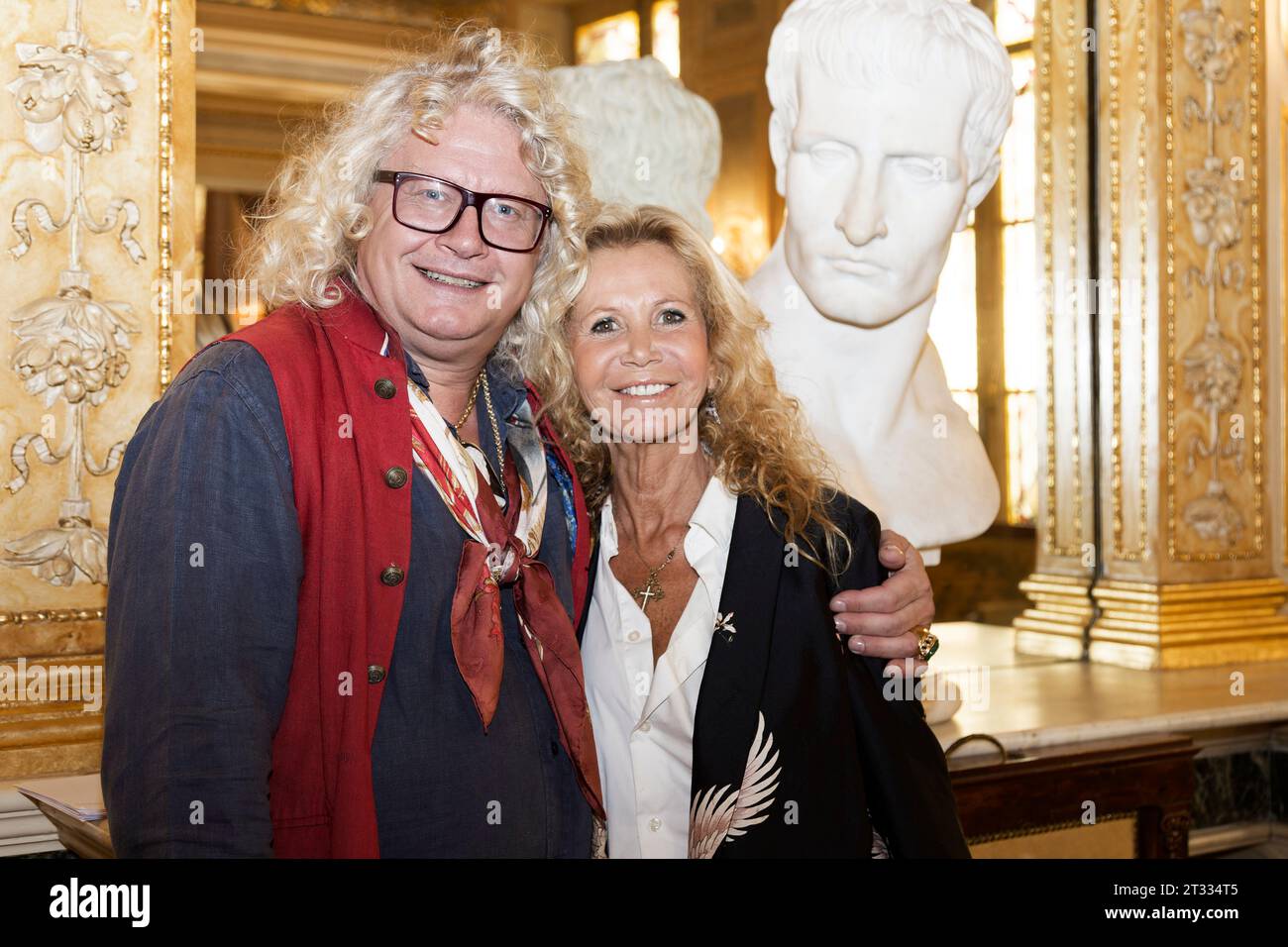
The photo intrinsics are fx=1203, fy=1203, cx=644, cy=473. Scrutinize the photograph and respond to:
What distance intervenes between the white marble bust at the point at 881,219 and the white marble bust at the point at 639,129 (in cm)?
22

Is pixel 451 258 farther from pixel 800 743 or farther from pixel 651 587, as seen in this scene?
pixel 800 743

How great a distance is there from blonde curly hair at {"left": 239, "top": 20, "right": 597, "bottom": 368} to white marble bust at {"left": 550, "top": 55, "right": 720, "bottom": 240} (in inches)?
47.0

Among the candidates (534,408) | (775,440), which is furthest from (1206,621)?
(534,408)

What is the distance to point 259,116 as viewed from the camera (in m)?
3.35

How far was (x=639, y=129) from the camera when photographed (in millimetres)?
2840

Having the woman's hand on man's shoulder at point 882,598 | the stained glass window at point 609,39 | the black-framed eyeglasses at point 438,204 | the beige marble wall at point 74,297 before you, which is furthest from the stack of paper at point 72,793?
the stained glass window at point 609,39

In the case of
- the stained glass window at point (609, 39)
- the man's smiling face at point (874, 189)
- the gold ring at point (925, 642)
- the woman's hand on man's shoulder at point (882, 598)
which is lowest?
the gold ring at point (925, 642)

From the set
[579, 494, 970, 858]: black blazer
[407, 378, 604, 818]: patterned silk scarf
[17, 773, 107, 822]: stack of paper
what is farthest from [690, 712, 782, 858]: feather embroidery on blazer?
[17, 773, 107, 822]: stack of paper

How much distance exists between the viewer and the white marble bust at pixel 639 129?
281 centimetres

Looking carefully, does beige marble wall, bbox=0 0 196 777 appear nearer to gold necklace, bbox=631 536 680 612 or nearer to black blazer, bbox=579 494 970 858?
gold necklace, bbox=631 536 680 612

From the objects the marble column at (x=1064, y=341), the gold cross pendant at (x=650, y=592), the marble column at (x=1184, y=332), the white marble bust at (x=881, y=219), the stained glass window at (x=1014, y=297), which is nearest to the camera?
the gold cross pendant at (x=650, y=592)

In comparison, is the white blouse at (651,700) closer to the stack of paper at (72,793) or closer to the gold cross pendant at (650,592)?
the gold cross pendant at (650,592)

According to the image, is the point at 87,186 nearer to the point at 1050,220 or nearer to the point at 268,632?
the point at 268,632

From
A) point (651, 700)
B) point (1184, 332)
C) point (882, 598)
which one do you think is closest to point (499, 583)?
point (651, 700)
